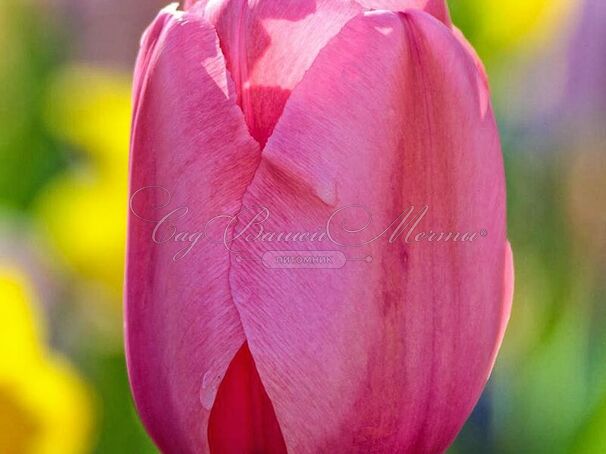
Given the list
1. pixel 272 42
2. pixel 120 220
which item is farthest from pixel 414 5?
pixel 120 220

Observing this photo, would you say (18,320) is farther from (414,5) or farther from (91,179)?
(414,5)

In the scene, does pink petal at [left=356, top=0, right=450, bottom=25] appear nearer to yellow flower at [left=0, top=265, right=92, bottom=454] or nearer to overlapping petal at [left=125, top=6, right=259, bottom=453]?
overlapping petal at [left=125, top=6, right=259, bottom=453]

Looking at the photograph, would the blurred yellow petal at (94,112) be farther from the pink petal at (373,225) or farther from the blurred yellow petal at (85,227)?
the pink petal at (373,225)

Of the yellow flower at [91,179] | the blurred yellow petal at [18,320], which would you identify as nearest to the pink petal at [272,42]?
the yellow flower at [91,179]

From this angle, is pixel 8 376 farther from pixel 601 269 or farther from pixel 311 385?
pixel 601 269

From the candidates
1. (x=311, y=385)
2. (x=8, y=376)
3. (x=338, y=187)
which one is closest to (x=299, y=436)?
(x=311, y=385)

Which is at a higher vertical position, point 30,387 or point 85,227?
point 85,227
